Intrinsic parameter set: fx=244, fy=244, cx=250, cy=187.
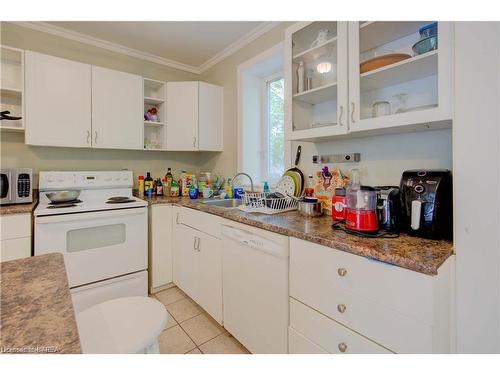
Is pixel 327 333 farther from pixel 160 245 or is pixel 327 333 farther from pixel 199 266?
pixel 160 245

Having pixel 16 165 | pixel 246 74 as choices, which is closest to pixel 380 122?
pixel 246 74

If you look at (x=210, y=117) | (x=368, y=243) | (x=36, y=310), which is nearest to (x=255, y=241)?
(x=368, y=243)

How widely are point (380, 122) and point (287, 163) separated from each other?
89 cm

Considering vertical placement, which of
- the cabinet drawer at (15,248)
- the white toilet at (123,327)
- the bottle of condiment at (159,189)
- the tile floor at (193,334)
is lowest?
the tile floor at (193,334)

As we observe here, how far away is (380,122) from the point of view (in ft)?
3.81

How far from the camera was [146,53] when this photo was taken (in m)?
2.64

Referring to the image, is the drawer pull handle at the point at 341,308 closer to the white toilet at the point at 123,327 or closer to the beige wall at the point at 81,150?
the white toilet at the point at 123,327

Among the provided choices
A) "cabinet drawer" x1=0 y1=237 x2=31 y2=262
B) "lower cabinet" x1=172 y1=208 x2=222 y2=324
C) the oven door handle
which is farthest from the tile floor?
"cabinet drawer" x1=0 y1=237 x2=31 y2=262

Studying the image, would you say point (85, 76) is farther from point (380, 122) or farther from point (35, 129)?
point (380, 122)

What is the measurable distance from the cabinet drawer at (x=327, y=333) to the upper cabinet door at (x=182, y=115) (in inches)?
77.4

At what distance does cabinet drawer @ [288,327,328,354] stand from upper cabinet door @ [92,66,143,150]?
7.07 ft

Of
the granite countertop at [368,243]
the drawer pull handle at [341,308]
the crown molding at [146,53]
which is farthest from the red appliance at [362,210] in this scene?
the crown molding at [146,53]

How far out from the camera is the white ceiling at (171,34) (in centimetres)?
215

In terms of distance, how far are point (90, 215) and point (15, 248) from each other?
0.45 meters
